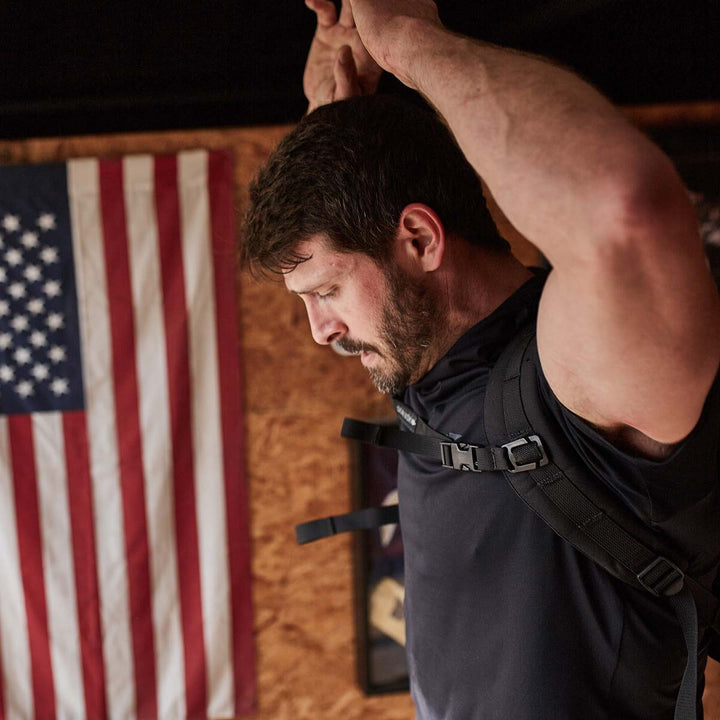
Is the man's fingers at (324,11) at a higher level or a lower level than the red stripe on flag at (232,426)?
higher

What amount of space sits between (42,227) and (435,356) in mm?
1720

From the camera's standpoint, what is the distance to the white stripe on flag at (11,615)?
238 centimetres

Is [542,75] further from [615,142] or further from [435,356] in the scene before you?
[435,356]

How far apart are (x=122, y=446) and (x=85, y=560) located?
0.40 m

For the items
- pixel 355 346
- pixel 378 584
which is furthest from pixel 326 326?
pixel 378 584

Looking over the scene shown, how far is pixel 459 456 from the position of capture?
88 cm

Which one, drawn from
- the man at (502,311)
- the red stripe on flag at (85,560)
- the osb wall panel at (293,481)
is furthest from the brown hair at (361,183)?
the red stripe on flag at (85,560)

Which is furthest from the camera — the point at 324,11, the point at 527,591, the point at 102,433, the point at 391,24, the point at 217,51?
the point at 102,433

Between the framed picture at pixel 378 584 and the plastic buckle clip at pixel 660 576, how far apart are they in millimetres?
1673

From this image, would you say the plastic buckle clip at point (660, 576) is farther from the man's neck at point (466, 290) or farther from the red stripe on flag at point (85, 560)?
the red stripe on flag at point (85, 560)

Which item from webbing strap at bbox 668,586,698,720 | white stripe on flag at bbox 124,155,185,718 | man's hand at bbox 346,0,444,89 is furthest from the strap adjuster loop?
white stripe on flag at bbox 124,155,185,718

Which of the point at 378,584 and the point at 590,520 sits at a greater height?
the point at 590,520

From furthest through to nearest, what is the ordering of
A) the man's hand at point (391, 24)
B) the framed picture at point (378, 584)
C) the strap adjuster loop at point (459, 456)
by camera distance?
1. the framed picture at point (378, 584)
2. the strap adjuster loop at point (459, 456)
3. the man's hand at point (391, 24)

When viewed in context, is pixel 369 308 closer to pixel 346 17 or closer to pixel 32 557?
pixel 346 17
